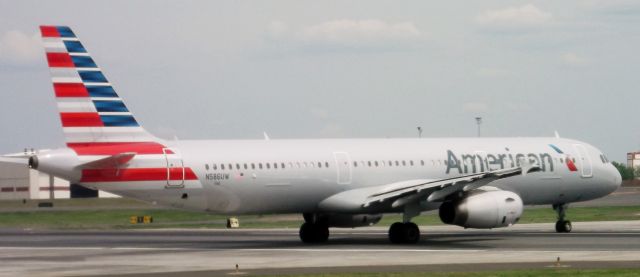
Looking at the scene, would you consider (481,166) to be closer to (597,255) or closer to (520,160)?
(520,160)

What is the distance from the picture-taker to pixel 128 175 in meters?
40.1

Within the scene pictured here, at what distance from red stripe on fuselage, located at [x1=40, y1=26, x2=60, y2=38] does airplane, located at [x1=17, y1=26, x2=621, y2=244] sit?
0.12ft

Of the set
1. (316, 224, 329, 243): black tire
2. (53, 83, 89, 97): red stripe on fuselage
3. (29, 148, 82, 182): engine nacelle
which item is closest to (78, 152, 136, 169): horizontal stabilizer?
(29, 148, 82, 182): engine nacelle

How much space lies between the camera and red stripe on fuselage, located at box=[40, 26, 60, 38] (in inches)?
1577

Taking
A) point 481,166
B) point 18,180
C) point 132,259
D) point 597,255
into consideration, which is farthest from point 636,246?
point 18,180

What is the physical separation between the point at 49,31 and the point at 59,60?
1022 mm

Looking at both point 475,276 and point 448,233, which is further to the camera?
point 448,233

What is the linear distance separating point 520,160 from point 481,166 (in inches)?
82.0

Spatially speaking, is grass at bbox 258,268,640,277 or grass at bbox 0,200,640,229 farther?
grass at bbox 0,200,640,229

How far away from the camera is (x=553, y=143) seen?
166ft

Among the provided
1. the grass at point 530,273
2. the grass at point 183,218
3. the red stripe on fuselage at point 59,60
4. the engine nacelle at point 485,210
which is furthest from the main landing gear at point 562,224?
the red stripe on fuselage at point 59,60

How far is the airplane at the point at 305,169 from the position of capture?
40156 mm

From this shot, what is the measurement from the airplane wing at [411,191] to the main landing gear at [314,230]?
183cm

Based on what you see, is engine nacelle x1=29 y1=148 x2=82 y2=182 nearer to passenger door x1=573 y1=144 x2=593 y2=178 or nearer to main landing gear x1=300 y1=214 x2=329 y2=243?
main landing gear x1=300 y1=214 x2=329 y2=243
